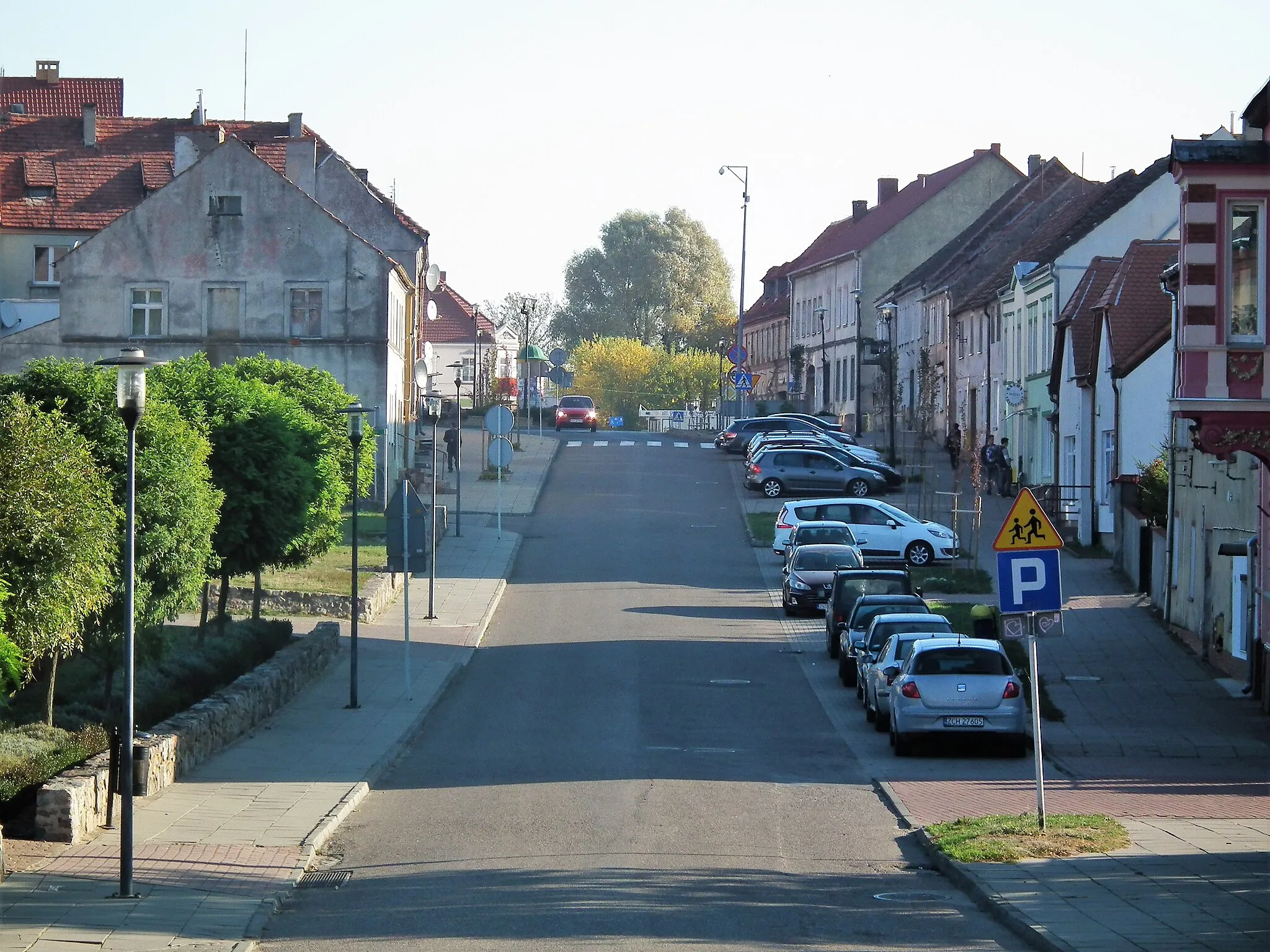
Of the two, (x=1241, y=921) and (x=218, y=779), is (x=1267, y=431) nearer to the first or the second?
(x=1241, y=921)

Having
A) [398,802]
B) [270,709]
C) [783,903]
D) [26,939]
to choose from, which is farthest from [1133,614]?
[26,939]

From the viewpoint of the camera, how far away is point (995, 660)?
20.7 m

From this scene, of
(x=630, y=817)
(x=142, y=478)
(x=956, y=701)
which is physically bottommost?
(x=630, y=817)

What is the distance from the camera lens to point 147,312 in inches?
1897

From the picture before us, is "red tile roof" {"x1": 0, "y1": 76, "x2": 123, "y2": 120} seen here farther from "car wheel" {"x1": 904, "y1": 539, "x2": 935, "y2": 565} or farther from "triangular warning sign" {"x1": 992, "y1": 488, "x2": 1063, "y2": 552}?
"triangular warning sign" {"x1": 992, "y1": 488, "x2": 1063, "y2": 552}

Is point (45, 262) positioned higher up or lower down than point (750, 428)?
higher up

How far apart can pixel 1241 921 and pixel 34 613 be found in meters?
10.1

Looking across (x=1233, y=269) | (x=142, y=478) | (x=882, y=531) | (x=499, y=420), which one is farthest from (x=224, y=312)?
(x=1233, y=269)

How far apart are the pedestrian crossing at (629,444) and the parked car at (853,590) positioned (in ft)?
136

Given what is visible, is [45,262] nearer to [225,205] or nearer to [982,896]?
[225,205]

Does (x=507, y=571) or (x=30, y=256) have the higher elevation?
(x=30, y=256)

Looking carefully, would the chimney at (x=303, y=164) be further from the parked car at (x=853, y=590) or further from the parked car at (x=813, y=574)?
the parked car at (x=853, y=590)

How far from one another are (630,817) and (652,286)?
101961 mm

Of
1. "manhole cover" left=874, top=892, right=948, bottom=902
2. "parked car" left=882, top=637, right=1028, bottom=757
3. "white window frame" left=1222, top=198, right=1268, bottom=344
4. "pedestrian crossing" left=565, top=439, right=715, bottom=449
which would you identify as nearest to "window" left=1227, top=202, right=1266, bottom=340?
"white window frame" left=1222, top=198, right=1268, bottom=344
